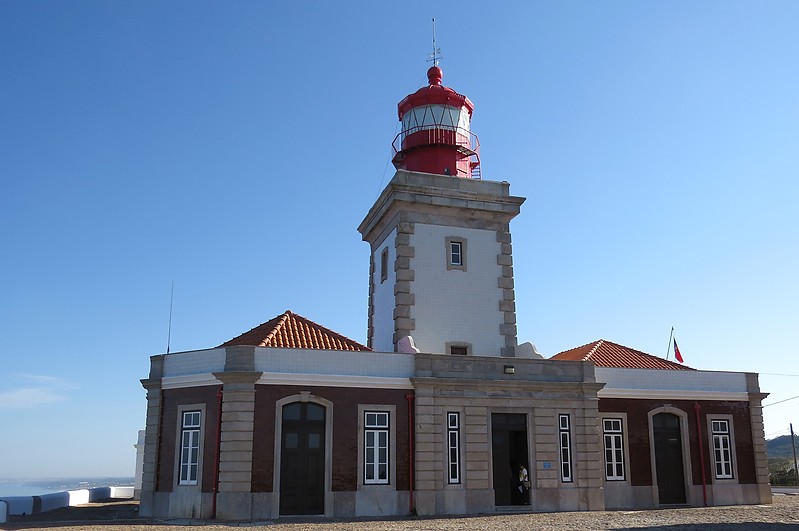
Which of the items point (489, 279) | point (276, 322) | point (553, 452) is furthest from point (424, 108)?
point (553, 452)

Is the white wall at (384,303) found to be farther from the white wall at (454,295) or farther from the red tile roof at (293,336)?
the red tile roof at (293,336)

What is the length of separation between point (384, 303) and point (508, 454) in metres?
6.07

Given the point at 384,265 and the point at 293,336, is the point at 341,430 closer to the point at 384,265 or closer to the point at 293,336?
the point at 293,336

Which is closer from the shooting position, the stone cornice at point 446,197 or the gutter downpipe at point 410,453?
the gutter downpipe at point 410,453

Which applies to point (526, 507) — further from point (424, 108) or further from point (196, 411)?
point (424, 108)

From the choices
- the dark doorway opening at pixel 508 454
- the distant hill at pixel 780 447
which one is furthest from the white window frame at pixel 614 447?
the distant hill at pixel 780 447

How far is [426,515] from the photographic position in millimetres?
18203

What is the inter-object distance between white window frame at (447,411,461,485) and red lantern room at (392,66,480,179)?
816 centimetres

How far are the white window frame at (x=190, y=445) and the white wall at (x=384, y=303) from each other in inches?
231

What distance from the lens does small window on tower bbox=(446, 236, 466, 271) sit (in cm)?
2233

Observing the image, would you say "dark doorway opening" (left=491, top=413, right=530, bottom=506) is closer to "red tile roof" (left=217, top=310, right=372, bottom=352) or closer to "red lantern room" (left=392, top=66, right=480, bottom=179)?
"red tile roof" (left=217, top=310, right=372, bottom=352)

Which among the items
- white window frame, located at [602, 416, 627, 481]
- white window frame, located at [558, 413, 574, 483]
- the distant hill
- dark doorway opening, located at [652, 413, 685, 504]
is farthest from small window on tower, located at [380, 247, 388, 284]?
the distant hill

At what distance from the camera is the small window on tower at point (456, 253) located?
22.3 meters

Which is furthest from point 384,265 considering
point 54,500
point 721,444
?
point 54,500
